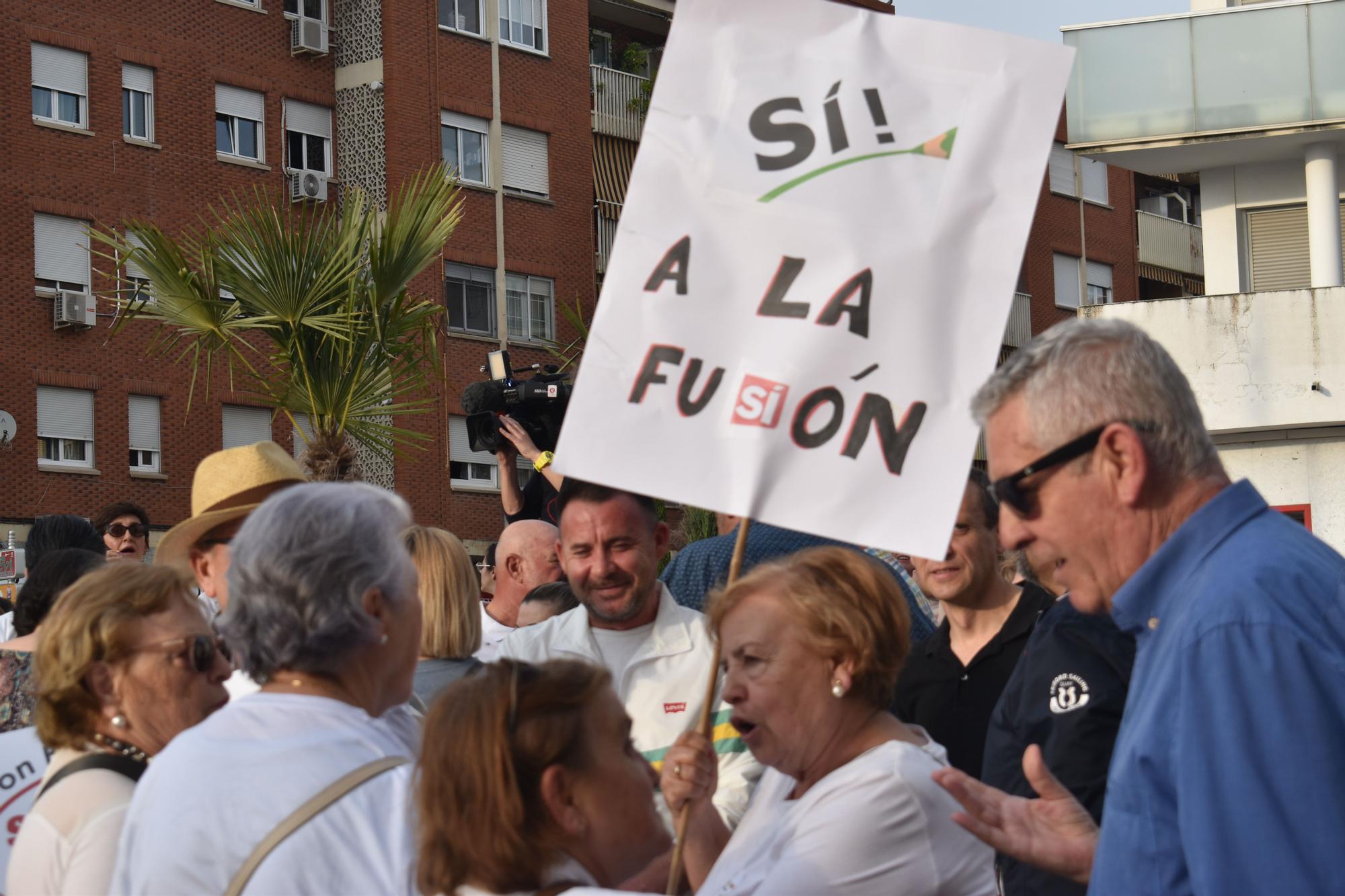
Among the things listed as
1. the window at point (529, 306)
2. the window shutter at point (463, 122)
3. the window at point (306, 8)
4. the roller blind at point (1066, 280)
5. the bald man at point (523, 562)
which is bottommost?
the bald man at point (523, 562)

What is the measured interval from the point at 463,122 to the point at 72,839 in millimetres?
29070

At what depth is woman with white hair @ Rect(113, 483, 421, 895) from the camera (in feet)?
9.84

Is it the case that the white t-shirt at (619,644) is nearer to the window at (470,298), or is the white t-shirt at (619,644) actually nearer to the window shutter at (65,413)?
the window shutter at (65,413)

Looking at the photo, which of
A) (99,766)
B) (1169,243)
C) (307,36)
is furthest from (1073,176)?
(99,766)

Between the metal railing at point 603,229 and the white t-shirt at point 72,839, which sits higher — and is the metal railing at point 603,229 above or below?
above

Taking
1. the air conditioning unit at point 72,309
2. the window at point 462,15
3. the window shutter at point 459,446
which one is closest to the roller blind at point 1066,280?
the window at point 462,15

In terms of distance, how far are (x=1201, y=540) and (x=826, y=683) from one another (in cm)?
109

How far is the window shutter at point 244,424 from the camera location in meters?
28.1

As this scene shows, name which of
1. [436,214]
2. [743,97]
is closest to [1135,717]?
[743,97]

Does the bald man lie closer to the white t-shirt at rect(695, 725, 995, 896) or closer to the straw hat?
the straw hat

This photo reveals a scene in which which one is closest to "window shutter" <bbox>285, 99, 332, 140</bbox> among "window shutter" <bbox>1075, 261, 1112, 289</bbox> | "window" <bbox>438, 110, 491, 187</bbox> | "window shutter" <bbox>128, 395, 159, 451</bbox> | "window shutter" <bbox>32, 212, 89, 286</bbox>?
"window" <bbox>438, 110, 491, 187</bbox>

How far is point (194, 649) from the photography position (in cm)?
390

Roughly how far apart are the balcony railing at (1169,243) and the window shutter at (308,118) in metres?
22.0

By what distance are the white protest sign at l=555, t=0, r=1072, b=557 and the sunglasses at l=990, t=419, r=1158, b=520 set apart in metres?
0.63
